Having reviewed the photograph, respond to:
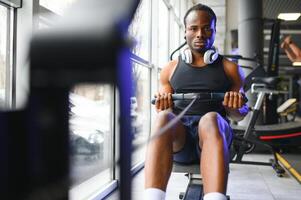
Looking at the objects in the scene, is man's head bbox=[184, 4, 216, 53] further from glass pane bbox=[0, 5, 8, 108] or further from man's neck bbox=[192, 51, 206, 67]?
glass pane bbox=[0, 5, 8, 108]

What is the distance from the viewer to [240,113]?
1.68 meters

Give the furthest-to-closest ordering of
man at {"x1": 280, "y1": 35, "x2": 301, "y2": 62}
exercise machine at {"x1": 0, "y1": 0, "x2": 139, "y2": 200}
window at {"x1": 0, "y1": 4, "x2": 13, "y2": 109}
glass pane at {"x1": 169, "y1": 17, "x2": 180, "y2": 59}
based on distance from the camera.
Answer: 1. glass pane at {"x1": 169, "y1": 17, "x2": 180, "y2": 59}
2. man at {"x1": 280, "y1": 35, "x2": 301, "y2": 62}
3. window at {"x1": 0, "y1": 4, "x2": 13, "y2": 109}
4. exercise machine at {"x1": 0, "y1": 0, "x2": 139, "y2": 200}

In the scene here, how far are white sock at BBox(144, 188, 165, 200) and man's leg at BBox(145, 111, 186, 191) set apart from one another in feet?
0.05

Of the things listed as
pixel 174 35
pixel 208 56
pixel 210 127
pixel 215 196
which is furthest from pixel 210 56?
pixel 174 35

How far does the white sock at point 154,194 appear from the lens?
1.20 m

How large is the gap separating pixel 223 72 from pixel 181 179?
6.14 ft

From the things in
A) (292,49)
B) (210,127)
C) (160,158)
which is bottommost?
(160,158)

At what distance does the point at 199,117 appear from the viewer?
1.61m

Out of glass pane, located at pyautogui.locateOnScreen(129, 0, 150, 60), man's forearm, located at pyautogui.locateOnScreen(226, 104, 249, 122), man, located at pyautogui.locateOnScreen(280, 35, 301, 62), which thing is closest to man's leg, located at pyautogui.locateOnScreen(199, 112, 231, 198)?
man's forearm, located at pyautogui.locateOnScreen(226, 104, 249, 122)

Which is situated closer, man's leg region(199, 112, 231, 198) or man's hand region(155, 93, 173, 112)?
man's leg region(199, 112, 231, 198)

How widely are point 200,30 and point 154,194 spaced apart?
31.6 inches

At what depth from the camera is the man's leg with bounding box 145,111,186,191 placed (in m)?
1.26

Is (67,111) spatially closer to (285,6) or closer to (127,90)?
(127,90)

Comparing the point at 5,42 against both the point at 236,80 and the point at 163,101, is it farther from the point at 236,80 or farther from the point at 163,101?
the point at 236,80
